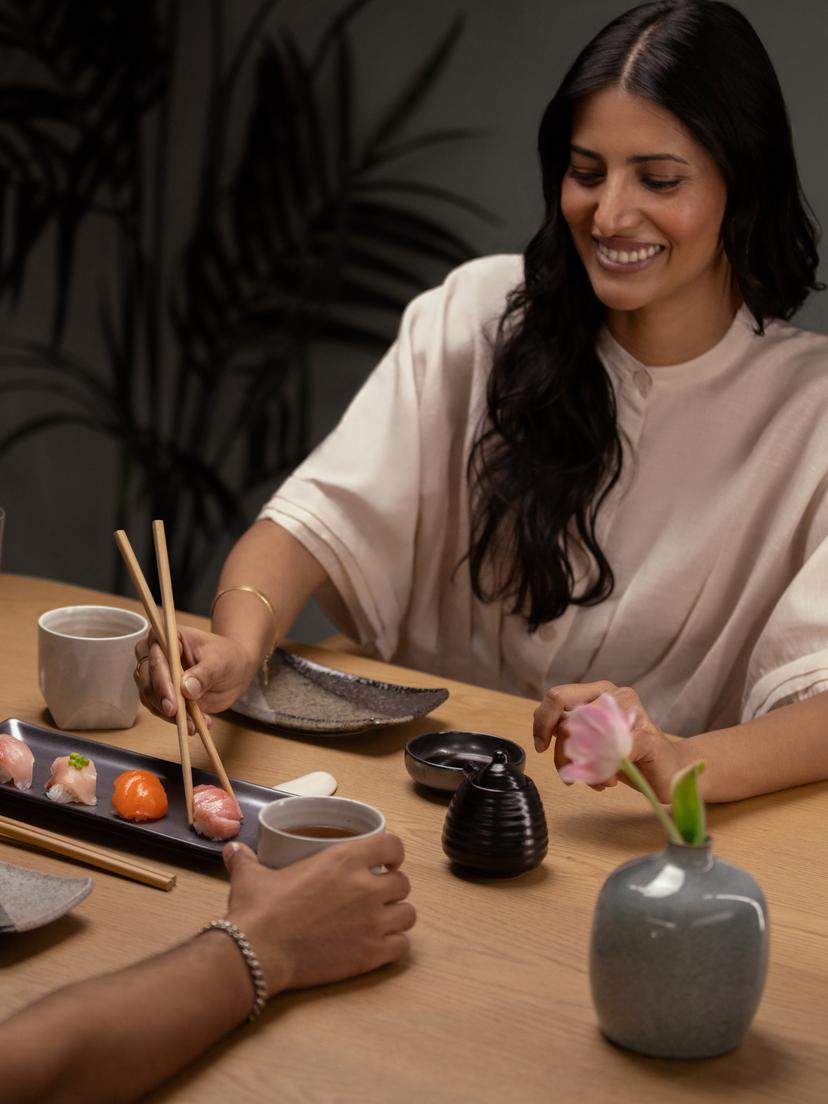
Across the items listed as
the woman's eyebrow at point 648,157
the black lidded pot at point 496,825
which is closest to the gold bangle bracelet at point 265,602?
the black lidded pot at point 496,825

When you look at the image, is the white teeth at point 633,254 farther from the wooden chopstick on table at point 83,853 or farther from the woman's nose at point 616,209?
the wooden chopstick on table at point 83,853

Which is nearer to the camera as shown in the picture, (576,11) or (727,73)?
(727,73)

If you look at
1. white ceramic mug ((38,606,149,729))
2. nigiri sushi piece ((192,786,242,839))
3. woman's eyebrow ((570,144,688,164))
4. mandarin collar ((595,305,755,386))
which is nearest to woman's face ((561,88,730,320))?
woman's eyebrow ((570,144,688,164))

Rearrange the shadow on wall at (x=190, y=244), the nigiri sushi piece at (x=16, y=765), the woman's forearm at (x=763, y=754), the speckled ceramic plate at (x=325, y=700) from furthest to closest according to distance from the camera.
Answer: the shadow on wall at (x=190, y=244) → the speckled ceramic plate at (x=325, y=700) → the woman's forearm at (x=763, y=754) → the nigiri sushi piece at (x=16, y=765)

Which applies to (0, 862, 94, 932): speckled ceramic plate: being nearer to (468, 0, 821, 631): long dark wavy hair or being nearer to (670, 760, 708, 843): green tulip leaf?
(670, 760, 708, 843): green tulip leaf

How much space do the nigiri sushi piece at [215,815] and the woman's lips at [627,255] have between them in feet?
3.27

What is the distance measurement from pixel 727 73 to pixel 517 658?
0.93m

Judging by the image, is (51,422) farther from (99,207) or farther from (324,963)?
(324,963)

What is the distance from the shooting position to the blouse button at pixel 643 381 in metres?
2.12

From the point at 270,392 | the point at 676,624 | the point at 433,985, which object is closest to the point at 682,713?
the point at 676,624

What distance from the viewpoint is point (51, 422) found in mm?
4043

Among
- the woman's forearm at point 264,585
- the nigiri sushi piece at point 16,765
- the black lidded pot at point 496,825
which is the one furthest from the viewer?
the woman's forearm at point 264,585

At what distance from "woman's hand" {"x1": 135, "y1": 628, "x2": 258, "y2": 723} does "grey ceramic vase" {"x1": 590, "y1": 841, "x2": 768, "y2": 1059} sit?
2.13ft

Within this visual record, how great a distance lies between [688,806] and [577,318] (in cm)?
127
